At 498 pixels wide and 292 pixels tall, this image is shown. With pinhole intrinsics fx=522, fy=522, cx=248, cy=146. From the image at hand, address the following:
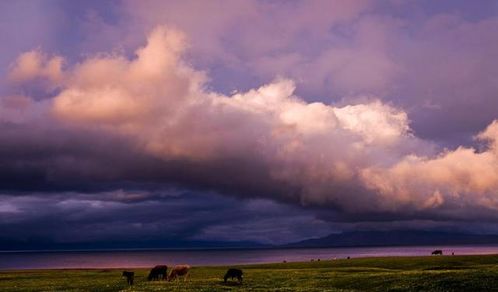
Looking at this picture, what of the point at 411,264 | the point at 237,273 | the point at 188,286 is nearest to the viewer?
the point at 188,286

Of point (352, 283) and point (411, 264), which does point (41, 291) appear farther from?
point (411, 264)

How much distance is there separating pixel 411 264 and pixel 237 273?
46.6 meters

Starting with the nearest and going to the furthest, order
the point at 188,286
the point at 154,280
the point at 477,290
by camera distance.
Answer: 1. the point at 477,290
2. the point at 188,286
3. the point at 154,280

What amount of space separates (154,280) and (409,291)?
105 ft

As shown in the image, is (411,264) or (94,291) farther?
(411,264)

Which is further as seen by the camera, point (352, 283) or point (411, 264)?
point (411, 264)

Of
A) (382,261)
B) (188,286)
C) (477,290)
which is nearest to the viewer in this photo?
(477,290)

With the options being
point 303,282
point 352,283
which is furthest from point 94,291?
point 352,283

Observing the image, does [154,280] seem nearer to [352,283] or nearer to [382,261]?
[352,283]

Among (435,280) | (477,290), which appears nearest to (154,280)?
(435,280)

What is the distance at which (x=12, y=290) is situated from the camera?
58.6m

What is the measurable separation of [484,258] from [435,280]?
179 ft

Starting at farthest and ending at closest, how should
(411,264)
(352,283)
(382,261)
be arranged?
(382,261), (411,264), (352,283)

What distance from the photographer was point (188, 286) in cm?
4981
